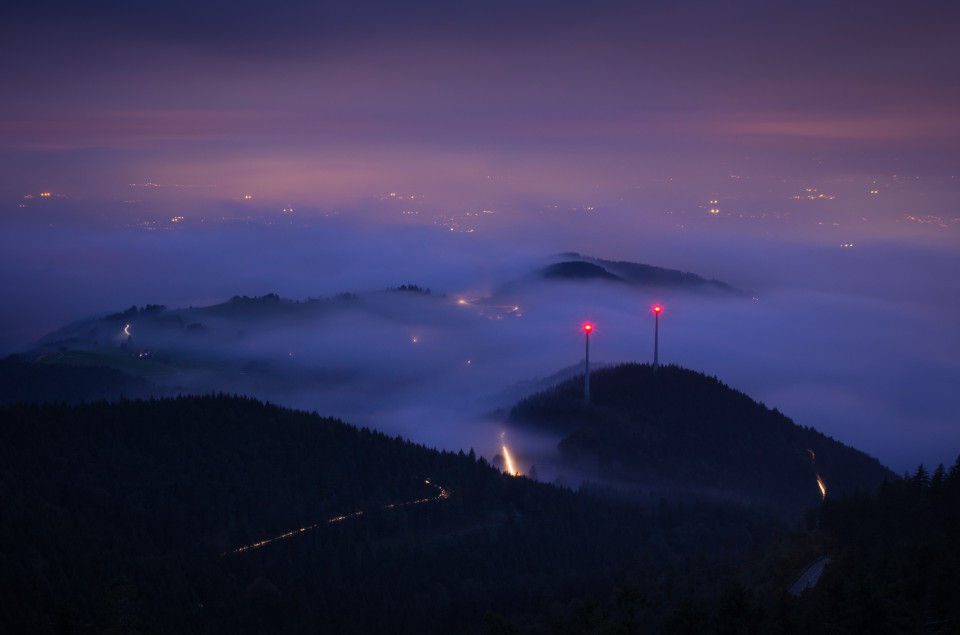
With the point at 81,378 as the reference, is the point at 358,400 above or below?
below

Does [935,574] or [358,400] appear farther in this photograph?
[358,400]

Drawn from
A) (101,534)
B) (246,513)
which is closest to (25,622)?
(101,534)

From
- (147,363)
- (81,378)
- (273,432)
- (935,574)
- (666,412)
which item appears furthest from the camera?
(147,363)

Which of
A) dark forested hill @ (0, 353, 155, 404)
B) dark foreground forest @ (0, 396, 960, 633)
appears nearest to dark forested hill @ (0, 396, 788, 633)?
dark foreground forest @ (0, 396, 960, 633)

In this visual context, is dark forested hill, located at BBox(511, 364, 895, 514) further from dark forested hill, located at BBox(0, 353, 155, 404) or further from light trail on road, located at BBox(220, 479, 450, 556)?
dark forested hill, located at BBox(0, 353, 155, 404)

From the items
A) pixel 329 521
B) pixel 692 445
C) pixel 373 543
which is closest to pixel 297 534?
pixel 329 521

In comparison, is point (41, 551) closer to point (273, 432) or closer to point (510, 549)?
point (273, 432)

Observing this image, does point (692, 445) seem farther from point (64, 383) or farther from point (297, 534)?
point (64, 383)
